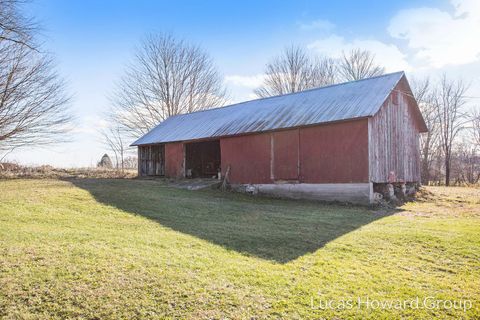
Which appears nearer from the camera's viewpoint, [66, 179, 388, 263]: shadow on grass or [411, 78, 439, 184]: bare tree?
[66, 179, 388, 263]: shadow on grass

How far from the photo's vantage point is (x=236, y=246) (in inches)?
280

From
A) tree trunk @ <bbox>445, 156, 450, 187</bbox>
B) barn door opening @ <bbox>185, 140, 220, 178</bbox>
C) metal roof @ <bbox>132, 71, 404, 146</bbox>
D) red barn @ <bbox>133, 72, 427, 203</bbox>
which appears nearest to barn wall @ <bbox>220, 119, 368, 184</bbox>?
red barn @ <bbox>133, 72, 427, 203</bbox>

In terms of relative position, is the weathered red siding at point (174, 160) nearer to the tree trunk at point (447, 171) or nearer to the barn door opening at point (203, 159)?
the barn door opening at point (203, 159)

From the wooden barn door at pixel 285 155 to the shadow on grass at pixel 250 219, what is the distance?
4.51 feet

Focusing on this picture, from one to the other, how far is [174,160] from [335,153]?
36.0ft

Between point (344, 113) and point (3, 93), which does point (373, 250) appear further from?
point (3, 93)

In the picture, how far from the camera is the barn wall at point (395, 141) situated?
14.2 metres

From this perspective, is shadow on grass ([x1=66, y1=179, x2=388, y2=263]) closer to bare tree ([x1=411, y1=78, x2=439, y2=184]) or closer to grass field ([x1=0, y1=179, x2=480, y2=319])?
grass field ([x1=0, y1=179, x2=480, y2=319])

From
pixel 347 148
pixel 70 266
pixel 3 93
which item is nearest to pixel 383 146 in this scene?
pixel 347 148

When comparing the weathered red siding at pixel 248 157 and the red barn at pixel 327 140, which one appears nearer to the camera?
the red barn at pixel 327 140

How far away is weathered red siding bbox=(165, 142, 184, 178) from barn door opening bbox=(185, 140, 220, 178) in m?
0.76

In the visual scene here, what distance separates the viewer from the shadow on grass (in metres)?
7.38

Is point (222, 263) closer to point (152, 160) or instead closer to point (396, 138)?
point (396, 138)

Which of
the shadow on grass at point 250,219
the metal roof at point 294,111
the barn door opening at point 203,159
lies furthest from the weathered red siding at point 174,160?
the shadow on grass at point 250,219
